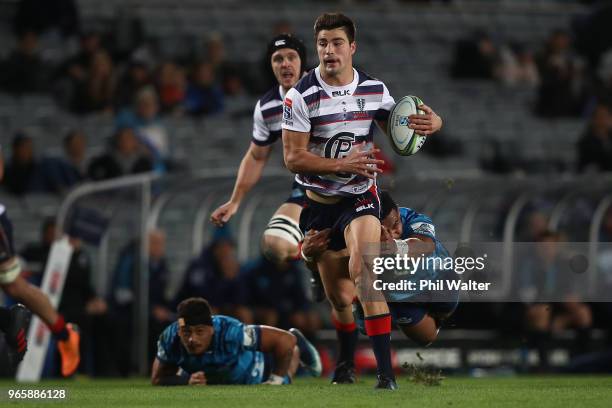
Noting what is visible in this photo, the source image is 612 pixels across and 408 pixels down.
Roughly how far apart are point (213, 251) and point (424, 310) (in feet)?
14.0

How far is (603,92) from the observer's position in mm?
20859

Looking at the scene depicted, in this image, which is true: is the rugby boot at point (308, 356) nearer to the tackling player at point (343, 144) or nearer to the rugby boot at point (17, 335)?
the tackling player at point (343, 144)

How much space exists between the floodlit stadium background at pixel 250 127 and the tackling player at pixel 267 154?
217cm

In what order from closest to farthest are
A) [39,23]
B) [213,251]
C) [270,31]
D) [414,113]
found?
1. [414,113]
2. [213,251]
3. [39,23]
4. [270,31]

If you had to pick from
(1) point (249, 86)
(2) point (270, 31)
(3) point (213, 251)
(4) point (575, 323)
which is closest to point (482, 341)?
(4) point (575, 323)

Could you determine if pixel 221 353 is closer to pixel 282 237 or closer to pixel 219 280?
pixel 282 237

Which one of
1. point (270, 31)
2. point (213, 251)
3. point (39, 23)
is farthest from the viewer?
point (270, 31)

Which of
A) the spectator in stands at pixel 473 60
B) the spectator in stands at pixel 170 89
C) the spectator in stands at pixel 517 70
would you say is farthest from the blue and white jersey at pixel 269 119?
the spectator in stands at pixel 517 70

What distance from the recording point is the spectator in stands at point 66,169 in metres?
15.8

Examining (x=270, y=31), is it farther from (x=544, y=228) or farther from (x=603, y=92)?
(x=544, y=228)

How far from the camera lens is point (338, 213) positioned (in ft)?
30.9

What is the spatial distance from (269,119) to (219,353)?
74.5 inches

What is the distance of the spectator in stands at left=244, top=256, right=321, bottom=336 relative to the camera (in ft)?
47.6

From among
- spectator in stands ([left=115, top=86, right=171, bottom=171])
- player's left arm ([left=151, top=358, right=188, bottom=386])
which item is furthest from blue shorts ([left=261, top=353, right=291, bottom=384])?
spectator in stands ([left=115, top=86, right=171, bottom=171])
